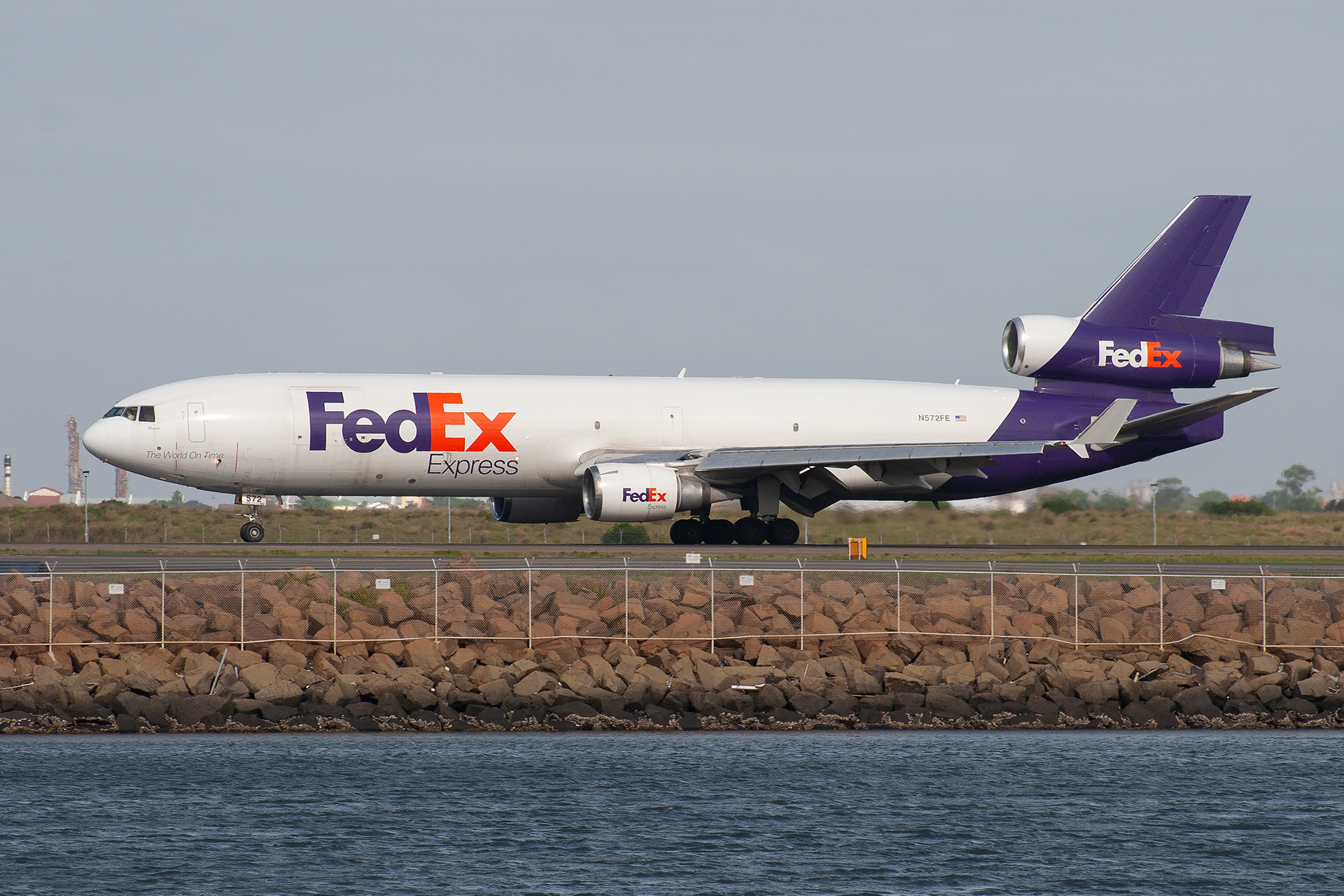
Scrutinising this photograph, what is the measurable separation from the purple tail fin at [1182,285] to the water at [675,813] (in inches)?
983

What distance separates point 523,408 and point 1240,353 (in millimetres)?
23035

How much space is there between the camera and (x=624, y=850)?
64.8ft

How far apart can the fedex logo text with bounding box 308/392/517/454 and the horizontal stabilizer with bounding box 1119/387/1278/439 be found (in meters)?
17.9

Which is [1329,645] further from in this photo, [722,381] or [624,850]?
[722,381]

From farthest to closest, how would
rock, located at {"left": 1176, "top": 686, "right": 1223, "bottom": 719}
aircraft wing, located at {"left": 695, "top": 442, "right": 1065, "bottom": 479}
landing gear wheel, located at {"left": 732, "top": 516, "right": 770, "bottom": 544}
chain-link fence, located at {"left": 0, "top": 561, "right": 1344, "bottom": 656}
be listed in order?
landing gear wheel, located at {"left": 732, "top": 516, "right": 770, "bottom": 544}
aircraft wing, located at {"left": 695, "top": 442, "right": 1065, "bottom": 479}
chain-link fence, located at {"left": 0, "top": 561, "right": 1344, "bottom": 656}
rock, located at {"left": 1176, "top": 686, "right": 1223, "bottom": 719}

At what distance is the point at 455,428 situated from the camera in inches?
1631

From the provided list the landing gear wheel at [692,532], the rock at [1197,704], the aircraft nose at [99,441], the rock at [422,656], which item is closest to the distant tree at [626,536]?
the landing gear wheel at [692,532]

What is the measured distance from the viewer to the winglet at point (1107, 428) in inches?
1647

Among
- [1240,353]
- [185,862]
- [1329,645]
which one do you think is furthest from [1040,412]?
[185,862]

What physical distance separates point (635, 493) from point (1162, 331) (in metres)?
19.4

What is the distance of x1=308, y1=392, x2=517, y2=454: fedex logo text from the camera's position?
134 feet

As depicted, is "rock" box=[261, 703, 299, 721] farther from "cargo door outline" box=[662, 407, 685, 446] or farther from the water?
"cargo door outline" box=[662, 407, 685, 446]

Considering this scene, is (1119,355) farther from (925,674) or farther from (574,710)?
(574,710)

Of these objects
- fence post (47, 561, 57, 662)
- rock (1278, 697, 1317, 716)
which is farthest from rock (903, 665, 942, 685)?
fence post (47, 561, 57, 662)
